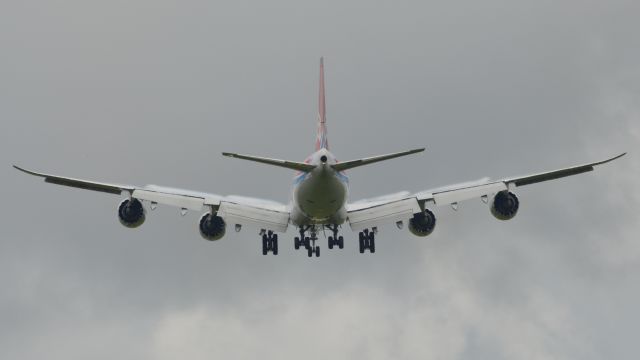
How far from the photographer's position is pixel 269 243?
243ft

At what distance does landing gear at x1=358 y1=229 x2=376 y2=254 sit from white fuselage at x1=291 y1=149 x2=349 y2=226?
5959mm

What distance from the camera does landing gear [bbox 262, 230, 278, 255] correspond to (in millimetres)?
74125

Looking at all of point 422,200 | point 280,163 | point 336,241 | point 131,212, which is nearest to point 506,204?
point 422,200

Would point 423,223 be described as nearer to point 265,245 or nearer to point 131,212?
point 265,245

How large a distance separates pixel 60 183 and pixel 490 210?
75.0 ft

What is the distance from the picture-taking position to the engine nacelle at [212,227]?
71062 mm

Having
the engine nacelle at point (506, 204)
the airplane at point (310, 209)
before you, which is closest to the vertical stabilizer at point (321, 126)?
the airplane at point (310, 209)

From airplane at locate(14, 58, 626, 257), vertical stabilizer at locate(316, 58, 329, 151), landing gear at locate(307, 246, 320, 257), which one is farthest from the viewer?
vertical stabilizer at locate(316, 58, 329, 151)

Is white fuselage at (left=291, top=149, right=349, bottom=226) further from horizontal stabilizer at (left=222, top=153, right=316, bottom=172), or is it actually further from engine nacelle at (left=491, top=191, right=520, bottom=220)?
engine nacelle at (left=491, top=191, right=520, bottom=220)

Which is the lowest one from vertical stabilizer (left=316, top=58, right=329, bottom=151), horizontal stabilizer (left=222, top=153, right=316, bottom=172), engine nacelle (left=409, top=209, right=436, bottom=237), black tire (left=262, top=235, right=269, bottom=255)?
horizontal stabilizer (left=222, top=153, right=316, bottom=172)

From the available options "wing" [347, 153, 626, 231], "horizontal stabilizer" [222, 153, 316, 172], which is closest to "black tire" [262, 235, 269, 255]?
"wing" [347, 153, 626, 231]

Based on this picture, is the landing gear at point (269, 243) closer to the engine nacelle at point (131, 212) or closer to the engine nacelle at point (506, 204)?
the engine nacelle at point (131, 212)

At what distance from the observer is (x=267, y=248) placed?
74125mm

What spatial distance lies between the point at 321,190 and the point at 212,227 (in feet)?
33.2
